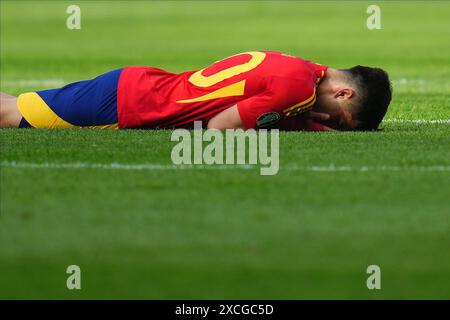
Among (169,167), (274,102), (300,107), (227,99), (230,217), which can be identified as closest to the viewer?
A: (230,217)

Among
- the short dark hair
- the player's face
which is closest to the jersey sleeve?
the player's face

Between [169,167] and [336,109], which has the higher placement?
[336,109]

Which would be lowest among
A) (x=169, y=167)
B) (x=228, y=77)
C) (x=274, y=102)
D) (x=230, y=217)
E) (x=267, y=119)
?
(x=230, y=217)

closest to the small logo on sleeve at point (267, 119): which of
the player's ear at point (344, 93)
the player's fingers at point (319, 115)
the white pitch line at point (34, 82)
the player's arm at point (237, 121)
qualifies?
the player's arm at point (237, 121)

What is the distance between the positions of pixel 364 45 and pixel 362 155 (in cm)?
1577

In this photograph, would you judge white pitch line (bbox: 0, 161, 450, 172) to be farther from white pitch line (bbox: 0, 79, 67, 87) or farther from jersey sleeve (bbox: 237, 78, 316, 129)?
white pitch line (bbox: 0, 79, 67, 87)

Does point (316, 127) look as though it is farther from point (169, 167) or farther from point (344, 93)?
point (169, 167)

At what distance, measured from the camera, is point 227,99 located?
9.97m

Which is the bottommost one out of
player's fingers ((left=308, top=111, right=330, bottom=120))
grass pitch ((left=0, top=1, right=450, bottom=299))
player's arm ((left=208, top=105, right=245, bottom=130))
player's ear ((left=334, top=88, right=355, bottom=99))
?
grass pitch ((left=0, top=1, right=450, bottom=299))

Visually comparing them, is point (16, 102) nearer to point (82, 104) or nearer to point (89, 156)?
point (82, 104)

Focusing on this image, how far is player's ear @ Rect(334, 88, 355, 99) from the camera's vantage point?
10.0 metres

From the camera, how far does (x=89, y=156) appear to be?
8.95 metres

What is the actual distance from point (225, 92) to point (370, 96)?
3.54 ft

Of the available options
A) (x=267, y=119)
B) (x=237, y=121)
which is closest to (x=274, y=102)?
(x=267, y=119)
